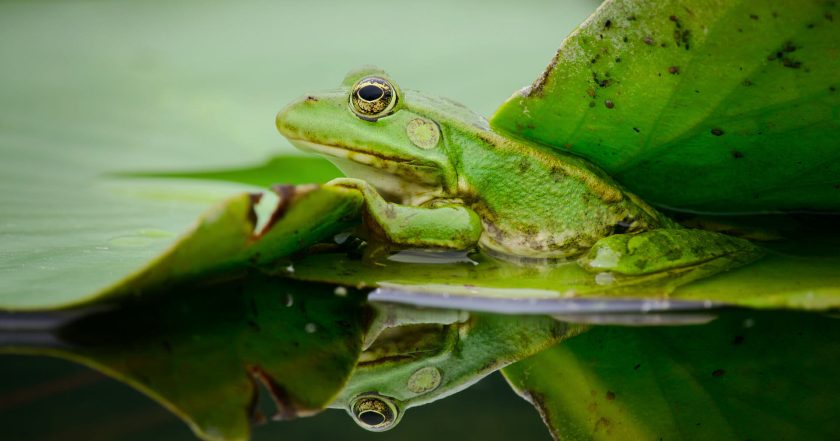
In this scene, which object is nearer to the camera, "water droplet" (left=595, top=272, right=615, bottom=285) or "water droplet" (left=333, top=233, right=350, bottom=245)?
"water droplet" (left=595, top=272, right=615, bottom=285)

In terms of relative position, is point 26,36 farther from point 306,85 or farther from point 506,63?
point 506,63

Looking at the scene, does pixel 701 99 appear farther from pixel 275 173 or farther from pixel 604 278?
pixel 275 173

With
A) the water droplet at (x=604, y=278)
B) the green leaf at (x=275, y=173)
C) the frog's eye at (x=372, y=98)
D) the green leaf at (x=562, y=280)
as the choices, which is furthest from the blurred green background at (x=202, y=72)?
the frog's eye at (x=372, y=98)

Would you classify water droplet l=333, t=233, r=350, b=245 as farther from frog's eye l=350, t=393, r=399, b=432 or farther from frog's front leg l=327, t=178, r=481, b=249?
frog's eye l=350, t=393, r=399, b=432

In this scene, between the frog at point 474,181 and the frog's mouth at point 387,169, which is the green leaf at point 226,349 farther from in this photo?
the frog's mouth at point 387,169

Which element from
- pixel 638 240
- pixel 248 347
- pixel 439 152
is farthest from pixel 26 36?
pixel 638 240

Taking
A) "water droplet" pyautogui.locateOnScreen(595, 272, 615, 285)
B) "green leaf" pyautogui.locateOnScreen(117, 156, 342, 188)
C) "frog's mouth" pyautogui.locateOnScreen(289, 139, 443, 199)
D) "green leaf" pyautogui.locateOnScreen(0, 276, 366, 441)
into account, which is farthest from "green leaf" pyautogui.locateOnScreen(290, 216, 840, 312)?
"green leaf" pyautogui.locateOnScreen(117, 156, 342, 188)
